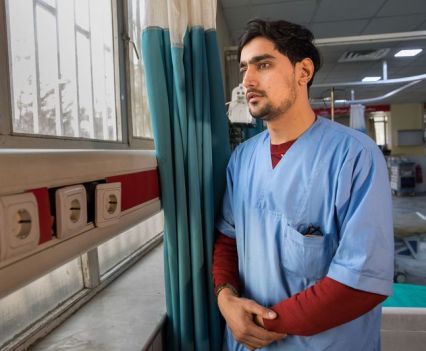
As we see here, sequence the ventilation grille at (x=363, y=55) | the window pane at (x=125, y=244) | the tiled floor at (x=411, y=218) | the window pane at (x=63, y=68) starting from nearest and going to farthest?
the window pane at (x=63, y=68) → the window pane at (x=125, y=244) → the tiled floor at (x=411, y=218) → the ventilation grille at (x=363, y=55)

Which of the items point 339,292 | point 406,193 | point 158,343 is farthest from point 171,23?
point 406,193

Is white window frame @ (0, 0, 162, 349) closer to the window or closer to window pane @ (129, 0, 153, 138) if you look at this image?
window pane @ (129, 0, 153, 138)

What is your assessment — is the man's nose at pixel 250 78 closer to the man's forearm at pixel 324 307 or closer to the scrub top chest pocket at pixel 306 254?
the scrub top chest pocket at pixel 306 254

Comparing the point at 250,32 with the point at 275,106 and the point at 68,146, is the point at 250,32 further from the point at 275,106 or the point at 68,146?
the point at 68,146

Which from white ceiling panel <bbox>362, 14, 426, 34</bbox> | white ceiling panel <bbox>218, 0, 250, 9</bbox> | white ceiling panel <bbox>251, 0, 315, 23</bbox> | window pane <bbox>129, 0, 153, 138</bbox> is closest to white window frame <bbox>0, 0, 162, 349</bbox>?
window pane <bbox>129, 0, 153, 138</bbox>

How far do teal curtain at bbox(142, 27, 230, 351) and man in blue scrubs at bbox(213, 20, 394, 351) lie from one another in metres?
0.08

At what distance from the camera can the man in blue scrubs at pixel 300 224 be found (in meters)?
0.82

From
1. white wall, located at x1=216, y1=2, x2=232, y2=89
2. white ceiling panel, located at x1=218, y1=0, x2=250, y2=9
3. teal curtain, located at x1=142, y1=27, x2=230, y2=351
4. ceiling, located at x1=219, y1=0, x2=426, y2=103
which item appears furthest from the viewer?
ceiling, located at x1=219, y1=0, x2=426, y2=103

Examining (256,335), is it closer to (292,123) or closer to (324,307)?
(324,307)

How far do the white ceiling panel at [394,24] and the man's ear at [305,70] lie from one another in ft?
10.2

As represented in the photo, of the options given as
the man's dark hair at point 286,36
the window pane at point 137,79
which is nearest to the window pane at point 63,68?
the window pane at point 137,79

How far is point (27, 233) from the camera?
0.48 m

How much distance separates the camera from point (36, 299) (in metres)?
0.91

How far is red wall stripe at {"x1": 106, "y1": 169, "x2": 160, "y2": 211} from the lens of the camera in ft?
2.63
